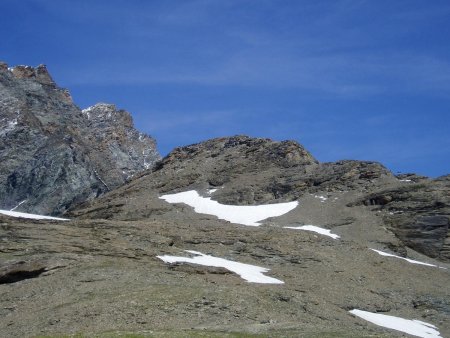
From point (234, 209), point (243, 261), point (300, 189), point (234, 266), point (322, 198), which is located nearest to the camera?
point (234, 266)

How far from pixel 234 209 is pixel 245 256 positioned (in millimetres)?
36702

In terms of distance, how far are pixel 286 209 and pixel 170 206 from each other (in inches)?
679

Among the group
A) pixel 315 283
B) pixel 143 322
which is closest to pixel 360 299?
pixel 315 283

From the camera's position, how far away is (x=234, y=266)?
59.2 m

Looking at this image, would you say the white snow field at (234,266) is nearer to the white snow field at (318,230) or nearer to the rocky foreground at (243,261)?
the rocky foreground at (243,261)

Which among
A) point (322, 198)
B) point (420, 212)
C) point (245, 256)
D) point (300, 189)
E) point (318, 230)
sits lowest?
point (245, 256)

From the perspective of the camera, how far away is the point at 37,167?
18962 cm

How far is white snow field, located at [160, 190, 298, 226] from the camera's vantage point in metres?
94.8

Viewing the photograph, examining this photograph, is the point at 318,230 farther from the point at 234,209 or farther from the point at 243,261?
the point at 243,261

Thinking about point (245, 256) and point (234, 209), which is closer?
point (245, 256)

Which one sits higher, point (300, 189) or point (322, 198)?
point (300, 189)

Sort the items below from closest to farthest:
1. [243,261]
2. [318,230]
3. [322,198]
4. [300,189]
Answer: [243,261] → [318,230] → [322,198] → [300,189]

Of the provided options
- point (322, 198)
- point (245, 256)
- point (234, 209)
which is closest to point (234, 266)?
point (245, 256)

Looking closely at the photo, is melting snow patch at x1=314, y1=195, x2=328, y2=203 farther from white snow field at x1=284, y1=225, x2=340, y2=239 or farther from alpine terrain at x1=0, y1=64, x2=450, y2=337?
white snow field at x1=284, y1=225, x2=340, y2=239
